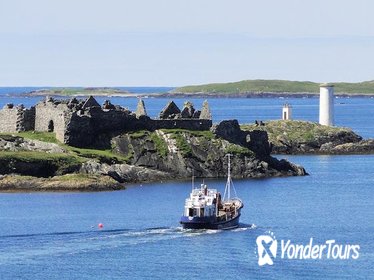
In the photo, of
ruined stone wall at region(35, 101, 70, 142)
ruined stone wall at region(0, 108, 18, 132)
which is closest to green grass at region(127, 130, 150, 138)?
ruined stone wall at region(35, 101, 70, 142)

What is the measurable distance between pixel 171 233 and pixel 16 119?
39323mm

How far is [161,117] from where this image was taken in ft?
349

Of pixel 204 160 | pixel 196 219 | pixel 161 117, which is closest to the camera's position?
pixel 196 219

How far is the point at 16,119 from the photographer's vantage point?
349 feet

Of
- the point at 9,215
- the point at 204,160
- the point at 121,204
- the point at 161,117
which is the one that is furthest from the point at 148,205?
the point at 161,117

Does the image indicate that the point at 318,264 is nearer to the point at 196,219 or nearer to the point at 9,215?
the point at 196,219

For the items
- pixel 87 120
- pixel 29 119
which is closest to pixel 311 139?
pixel 29 119

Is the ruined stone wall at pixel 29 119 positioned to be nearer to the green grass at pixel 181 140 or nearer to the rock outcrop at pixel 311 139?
the green grass at pixel 181 140

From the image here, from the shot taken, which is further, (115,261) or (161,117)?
(161,117)

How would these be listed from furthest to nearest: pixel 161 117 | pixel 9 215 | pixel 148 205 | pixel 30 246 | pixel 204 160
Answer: pixel 161 117
pixel 204 160
pixel 148 205
pixel 9 215
pixel 30 246

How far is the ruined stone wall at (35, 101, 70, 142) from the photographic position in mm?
101331

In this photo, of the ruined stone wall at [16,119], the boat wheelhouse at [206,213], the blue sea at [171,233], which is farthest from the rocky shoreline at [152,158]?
the boat wheelhouse at [206,213]

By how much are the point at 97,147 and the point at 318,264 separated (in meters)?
42.7

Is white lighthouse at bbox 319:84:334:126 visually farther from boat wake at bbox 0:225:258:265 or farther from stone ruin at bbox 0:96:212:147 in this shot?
boat wake at bbox 0:225:258:265
